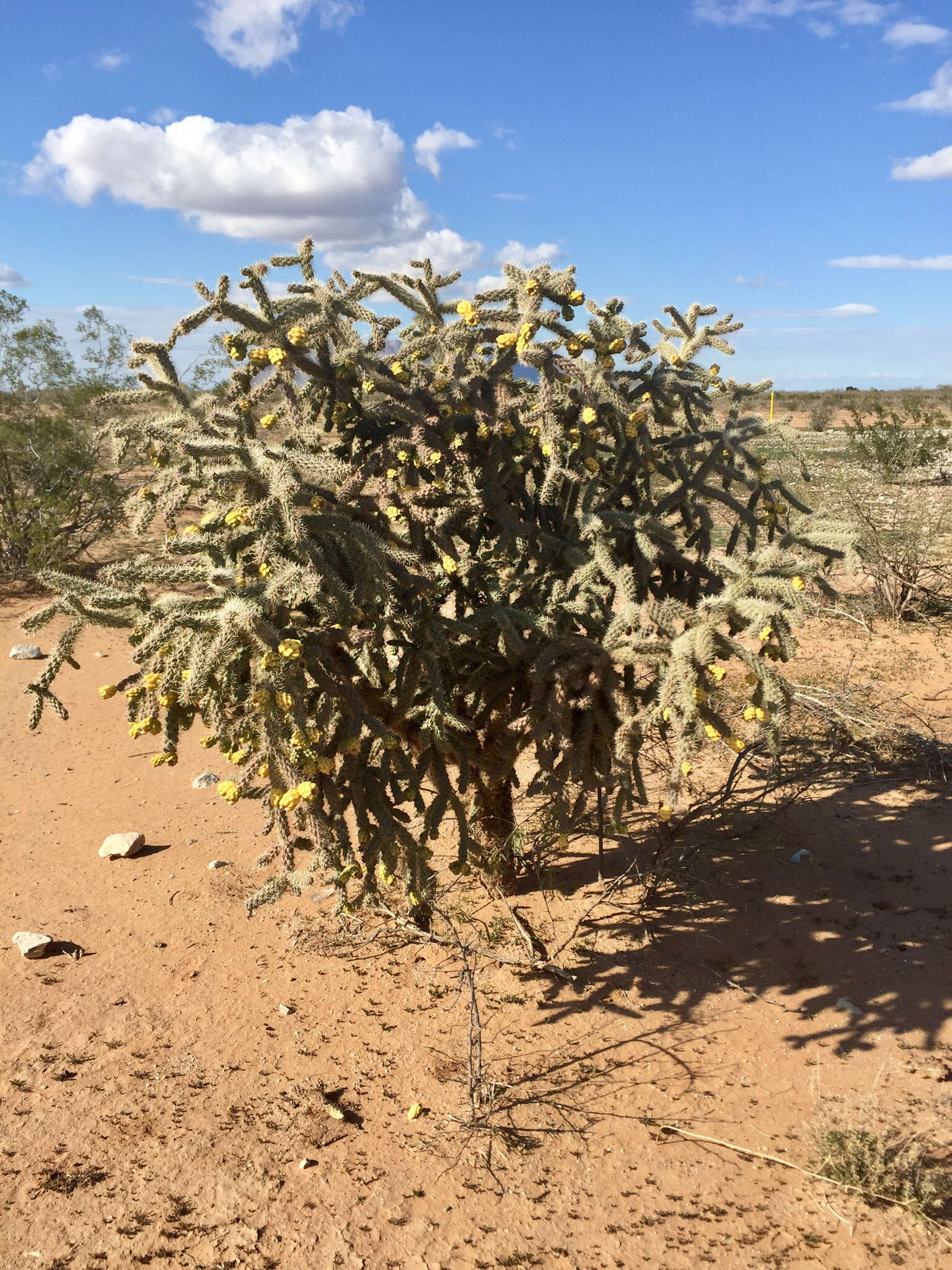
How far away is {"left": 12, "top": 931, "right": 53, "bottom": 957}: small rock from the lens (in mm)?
4258

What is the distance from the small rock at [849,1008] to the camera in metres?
3.92

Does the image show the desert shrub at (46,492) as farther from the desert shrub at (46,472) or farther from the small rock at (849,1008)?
the small rock at (849,1008)

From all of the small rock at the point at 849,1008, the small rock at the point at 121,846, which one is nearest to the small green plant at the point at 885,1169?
the small rock at the point at 849,1008

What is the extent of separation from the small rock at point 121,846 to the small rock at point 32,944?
2.86 ft

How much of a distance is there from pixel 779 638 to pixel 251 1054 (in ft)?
9.05

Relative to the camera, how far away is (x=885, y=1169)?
2.95 metres

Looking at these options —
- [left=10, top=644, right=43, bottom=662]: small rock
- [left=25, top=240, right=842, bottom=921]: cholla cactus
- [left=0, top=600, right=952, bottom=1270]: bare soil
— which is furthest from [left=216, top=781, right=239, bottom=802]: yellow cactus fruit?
[left=10, top=644, right=43, bottom=662]: small rock

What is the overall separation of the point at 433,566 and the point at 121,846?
2.71 metres

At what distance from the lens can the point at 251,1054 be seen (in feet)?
12.1

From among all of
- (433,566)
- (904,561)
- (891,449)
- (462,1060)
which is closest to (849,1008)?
(462,1060)

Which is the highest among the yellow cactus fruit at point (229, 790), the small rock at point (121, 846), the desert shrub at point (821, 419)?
the desert shrub at point (821, 419)

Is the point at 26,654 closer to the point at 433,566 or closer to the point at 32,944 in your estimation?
the point at 32,944

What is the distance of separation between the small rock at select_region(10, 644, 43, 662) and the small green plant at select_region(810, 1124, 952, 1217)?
7775 millimetres

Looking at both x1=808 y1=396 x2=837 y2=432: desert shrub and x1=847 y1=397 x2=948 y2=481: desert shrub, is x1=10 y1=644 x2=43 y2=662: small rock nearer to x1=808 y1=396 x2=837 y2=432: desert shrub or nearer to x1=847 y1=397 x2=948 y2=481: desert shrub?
x1=847 y1=397 x2=948 y2=481: desert shrub
